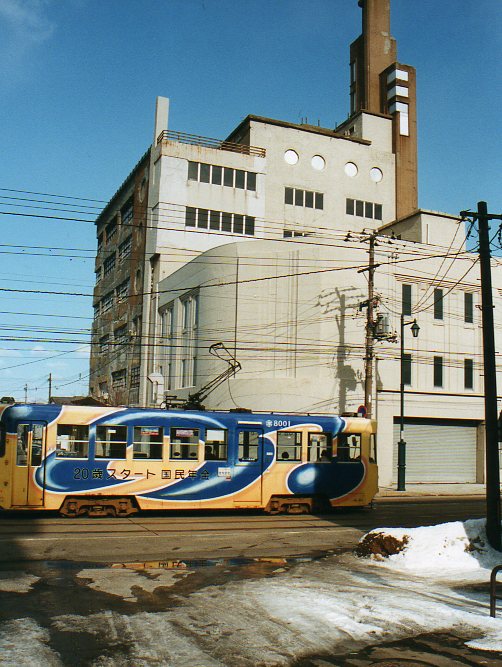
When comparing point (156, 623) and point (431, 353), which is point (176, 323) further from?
point (156, 623)

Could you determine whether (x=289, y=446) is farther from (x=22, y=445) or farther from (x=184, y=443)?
(x=22, y=445)

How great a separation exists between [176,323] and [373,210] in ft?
74.8

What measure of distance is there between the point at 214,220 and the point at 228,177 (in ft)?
12.9

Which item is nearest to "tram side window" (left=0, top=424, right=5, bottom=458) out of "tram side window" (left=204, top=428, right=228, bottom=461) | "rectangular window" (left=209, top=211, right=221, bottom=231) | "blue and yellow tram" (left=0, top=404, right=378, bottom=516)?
"blue and yellow tram" (left=0, top=404, right=378, bottom=516)

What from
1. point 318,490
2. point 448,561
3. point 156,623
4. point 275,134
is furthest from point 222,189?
point 156,623

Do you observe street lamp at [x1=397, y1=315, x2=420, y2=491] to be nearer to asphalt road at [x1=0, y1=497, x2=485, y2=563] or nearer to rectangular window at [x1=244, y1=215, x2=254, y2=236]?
asphalt road at [x1=0, y1=497, x2=485, y2=563]

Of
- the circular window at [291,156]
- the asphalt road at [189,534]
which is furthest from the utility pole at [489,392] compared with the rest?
the circular window at [291,156]

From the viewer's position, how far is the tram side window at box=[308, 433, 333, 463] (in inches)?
869

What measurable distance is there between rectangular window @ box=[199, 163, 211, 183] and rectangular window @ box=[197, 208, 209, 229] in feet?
7.82

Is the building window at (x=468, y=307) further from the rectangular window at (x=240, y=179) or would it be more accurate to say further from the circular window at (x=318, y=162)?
the circular window at (x=318, y=162)

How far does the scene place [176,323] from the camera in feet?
153

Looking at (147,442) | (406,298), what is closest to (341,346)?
(406,298)

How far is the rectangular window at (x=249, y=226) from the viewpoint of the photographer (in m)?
53.1

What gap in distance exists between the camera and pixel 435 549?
13594mm
